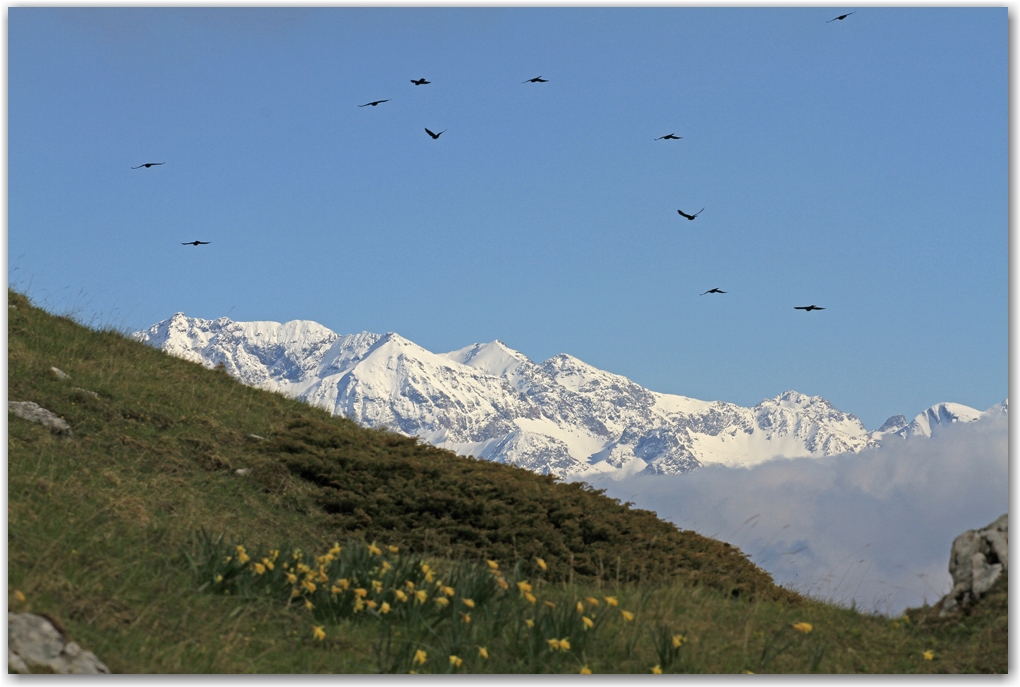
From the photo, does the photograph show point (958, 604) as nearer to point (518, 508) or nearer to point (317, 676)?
point (518, 508)

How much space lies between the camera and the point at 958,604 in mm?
10289

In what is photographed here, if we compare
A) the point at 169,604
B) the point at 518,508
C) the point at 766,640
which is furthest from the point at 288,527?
the point at 766,640

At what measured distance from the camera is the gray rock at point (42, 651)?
6.20 meters

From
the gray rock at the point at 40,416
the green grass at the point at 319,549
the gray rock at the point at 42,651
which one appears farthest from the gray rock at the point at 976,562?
the gray rock at the point at 40,416

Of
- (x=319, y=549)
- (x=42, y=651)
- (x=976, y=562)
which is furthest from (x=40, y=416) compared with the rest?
(x=976, y=562)

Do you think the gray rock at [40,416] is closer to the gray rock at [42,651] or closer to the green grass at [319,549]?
the green grass at [319,549]

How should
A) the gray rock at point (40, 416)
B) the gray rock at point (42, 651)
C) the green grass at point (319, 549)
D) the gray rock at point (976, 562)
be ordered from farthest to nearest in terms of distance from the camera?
the gray rock at point (40, 416), the gray rock at point (976, 562), the green grass at point (319, 549), the gray rock at point (42, 651)

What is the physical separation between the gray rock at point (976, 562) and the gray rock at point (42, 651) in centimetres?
869

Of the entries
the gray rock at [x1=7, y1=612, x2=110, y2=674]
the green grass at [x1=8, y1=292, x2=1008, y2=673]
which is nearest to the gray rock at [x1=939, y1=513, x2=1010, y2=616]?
the green grass at [x1=8, y1=292, x2=1008, y2=673]

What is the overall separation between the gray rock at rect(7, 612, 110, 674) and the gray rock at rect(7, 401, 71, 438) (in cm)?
738

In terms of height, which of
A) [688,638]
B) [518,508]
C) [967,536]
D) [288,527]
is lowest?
[518,508]

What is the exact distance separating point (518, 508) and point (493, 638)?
594cm

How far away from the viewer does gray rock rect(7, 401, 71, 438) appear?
1322 cm

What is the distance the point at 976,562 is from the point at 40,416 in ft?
40.7
